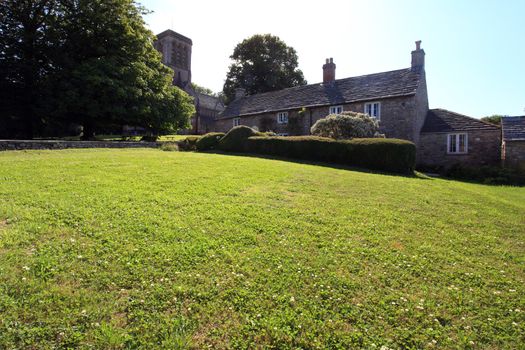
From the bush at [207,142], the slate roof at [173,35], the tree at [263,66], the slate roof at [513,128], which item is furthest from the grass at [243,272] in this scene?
the slate roof at [173,35]

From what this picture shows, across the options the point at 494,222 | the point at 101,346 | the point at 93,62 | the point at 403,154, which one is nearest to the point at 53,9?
the point at 93,62

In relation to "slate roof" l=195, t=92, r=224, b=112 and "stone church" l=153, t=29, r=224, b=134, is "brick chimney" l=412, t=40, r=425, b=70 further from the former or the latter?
"slate roof" l=195, t=92, r=224, b=112

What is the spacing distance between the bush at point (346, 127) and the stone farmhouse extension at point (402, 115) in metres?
4.90

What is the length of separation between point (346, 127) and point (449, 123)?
34.4 feet

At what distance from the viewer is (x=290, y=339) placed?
3.04 metres

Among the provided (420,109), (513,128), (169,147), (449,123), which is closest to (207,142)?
(169,147)

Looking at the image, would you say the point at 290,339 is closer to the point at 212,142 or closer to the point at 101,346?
the point at 101,346

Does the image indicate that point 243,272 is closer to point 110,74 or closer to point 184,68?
point 110,74

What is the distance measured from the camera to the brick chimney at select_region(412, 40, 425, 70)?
2616cm

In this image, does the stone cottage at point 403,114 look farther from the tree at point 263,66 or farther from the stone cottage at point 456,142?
the tree at point 263,66

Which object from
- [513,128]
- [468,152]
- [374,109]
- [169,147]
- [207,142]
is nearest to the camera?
[513,128]

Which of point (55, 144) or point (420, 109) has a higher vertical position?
point (420, 109)

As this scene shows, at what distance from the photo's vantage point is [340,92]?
29.6 m

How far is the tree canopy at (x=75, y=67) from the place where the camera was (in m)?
21.6
